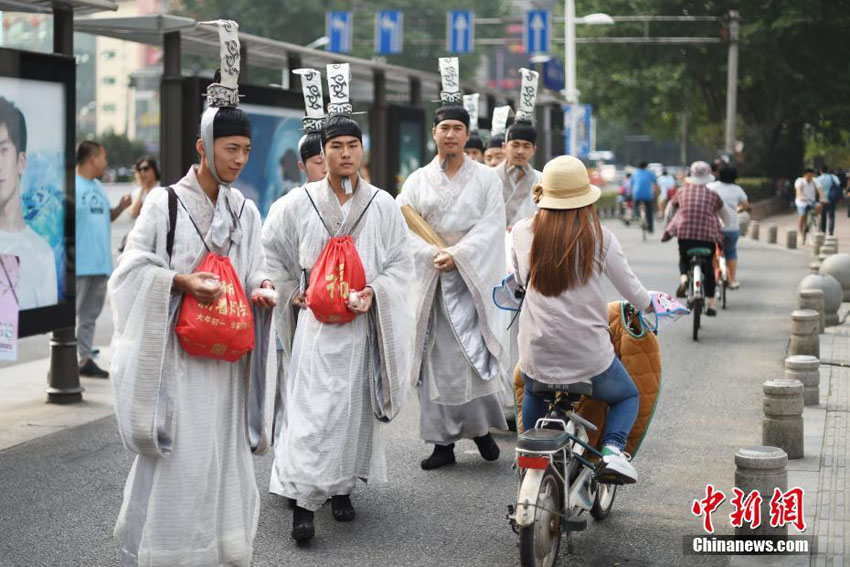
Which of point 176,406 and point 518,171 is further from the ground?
point 518,171

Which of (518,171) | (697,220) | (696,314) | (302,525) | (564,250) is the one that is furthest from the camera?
(697,220)

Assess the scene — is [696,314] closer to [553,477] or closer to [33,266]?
[33,266]

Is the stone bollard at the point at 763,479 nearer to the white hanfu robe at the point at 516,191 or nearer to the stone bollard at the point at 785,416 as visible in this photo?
the stone bollard at the point at 785,416

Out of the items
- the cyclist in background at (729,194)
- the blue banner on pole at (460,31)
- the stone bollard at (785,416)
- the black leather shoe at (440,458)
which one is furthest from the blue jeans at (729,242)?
the blue banner on pole at (460,31)

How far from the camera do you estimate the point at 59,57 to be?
8.73 metres

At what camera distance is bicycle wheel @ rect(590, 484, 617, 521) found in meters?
6.17

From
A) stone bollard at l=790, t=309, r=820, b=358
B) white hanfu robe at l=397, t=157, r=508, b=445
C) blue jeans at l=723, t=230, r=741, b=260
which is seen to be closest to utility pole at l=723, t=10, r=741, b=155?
blue jeans at l=723, t=230, r=741, b=260

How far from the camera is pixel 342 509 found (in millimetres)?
6355

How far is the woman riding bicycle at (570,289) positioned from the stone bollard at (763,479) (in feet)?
1.92

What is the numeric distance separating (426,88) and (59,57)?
31.9ft

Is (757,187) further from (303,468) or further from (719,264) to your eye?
(303,468)

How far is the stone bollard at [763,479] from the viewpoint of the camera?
5.75m

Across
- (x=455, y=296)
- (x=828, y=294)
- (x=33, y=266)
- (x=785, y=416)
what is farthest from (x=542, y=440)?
(x=828, y=294)

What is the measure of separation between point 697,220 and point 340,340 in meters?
8.10
